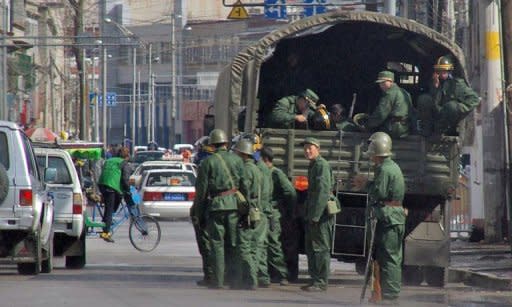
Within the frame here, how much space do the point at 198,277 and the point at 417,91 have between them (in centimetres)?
414

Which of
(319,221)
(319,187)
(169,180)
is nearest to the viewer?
(319,187)

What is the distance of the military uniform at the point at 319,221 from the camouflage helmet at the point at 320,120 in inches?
51.3

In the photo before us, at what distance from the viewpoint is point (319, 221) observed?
17188mm

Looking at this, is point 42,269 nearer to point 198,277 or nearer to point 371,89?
point 198,277

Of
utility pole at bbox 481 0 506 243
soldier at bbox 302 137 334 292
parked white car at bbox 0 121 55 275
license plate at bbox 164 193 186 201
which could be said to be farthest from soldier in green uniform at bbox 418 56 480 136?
license plate at bbox 164 193 186 201

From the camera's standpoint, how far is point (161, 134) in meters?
114

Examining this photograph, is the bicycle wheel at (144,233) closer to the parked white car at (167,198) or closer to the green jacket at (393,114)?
the green jacket at (393,114)

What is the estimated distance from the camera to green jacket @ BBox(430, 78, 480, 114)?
1755 centimetres

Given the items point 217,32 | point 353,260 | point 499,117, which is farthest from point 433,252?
point 217,32

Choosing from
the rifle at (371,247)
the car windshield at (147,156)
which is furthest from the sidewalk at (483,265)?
the car windshield at (147,156)

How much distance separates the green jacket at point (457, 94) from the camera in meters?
17.5

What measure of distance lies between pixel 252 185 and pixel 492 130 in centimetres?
885

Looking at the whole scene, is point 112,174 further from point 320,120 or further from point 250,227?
point 250,227

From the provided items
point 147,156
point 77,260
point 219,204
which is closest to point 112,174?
point 77,260
